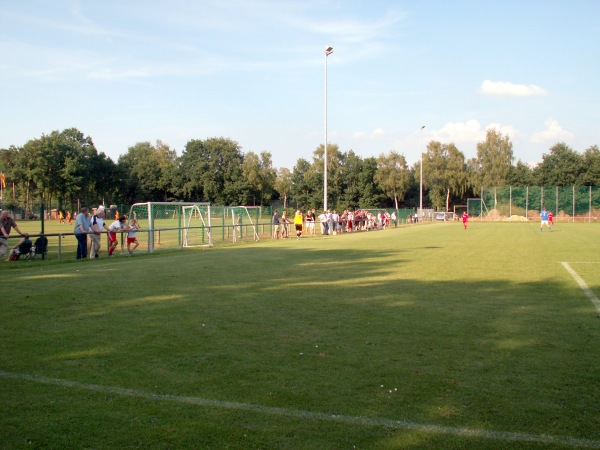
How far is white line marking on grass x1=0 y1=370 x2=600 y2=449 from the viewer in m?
3.85

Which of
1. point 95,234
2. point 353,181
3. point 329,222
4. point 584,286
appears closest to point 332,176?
point 353,181

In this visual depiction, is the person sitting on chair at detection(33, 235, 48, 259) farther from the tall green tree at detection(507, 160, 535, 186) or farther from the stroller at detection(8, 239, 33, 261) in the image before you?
the tall green tree at detection(507, 160, 535, 186)

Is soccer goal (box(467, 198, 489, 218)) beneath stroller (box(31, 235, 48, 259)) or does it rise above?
above

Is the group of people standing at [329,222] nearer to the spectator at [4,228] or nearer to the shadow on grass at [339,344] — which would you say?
the spectator at [4,228]

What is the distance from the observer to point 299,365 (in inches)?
221

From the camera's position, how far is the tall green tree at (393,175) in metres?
91.9

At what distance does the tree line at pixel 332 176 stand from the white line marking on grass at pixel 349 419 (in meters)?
80.3

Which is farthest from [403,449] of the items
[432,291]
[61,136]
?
[61,136]

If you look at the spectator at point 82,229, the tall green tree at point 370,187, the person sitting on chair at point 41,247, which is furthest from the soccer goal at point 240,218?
the tall green tree at point 370,187

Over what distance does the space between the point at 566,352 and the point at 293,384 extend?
338 cm

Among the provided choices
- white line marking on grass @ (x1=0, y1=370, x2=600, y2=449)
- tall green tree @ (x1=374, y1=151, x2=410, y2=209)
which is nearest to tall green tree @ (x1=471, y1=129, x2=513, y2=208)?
tall green tree @ (x1=374, y1=151, x2=410, y2=209)

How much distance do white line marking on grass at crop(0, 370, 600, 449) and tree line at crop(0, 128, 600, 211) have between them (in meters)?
80.3

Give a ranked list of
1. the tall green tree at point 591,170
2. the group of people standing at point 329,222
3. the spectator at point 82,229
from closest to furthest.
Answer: the spectator at point 82,229
the group of people standing at point 329,222
the tall green tree at point 591,170

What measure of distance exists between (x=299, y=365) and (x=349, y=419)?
1.47 metres
